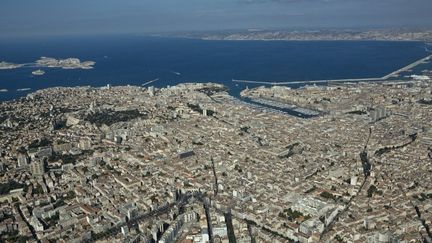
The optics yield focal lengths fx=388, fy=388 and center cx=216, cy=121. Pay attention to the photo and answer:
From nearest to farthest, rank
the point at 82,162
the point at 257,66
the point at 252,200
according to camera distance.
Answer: the point at 252,200
the point at 82,162
the point at 257,66

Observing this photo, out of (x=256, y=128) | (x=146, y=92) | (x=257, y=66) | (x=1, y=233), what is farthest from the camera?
(x=257, y=66)

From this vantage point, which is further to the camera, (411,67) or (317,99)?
(411,67)

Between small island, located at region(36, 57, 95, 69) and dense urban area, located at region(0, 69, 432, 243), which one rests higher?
dense urban area, located at region(0, 69, 432, 243)

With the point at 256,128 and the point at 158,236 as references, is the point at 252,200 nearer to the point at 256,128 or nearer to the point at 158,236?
the point at 158,236

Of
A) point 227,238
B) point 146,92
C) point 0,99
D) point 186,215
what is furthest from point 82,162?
point 0,99

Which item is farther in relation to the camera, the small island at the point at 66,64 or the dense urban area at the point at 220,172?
the small island at the point at 66,64

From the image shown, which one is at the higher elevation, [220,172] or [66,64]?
[220,172]

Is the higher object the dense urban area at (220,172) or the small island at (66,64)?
the dense urban area at (220,172)

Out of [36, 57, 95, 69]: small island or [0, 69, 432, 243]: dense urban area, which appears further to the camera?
[36, 57, 95, 69]: small island
